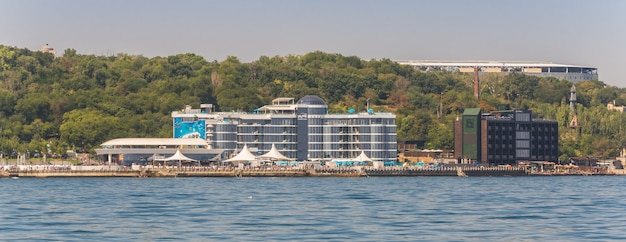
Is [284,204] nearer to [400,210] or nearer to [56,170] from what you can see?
[400,210]

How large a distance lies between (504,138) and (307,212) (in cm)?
8052

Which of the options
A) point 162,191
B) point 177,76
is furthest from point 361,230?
point 177,76

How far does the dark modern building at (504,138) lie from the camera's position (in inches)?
5748

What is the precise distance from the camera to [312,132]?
144750mm

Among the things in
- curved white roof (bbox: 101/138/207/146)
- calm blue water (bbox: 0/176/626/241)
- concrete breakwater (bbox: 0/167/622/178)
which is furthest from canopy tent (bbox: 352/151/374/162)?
calm blue water (bbox: 0/176/626/241)

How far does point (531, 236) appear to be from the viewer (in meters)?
57.6

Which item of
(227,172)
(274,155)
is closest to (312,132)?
A: (274,155)

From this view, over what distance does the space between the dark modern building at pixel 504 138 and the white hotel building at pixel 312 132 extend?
8.21m

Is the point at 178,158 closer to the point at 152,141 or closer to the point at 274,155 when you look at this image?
the point at 152,141

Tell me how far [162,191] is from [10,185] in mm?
16956

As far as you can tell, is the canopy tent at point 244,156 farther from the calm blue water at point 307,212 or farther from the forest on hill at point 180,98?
the calm blue water at point 307,212

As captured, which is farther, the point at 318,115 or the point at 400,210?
the point at 318,115

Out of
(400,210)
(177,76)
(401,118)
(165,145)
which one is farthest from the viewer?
(177,76)

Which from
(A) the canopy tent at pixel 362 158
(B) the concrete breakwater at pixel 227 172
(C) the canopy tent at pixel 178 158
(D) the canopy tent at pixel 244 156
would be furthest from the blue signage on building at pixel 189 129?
(A) the canopy tent at pixel 362 158
